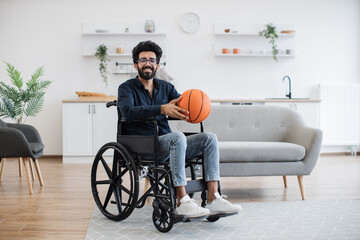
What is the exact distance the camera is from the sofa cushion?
10.4 feet

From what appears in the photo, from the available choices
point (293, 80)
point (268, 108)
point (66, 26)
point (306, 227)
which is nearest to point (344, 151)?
point (293, 80)

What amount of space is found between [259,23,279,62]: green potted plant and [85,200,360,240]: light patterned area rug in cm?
335

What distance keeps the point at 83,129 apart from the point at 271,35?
2960 millimetres

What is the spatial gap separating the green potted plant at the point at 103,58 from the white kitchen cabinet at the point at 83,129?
0.67 meters

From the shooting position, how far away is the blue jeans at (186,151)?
2.35 m

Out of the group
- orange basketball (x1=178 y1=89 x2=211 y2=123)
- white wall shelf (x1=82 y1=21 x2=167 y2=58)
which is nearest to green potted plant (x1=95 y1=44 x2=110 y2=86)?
white wall shelf (x1=82 y1=21 x2=167 y2=58)

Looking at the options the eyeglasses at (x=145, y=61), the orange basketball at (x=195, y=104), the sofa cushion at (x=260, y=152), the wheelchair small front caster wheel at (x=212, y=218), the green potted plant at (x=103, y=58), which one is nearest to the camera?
the orange basketball at (x=195, y=104)

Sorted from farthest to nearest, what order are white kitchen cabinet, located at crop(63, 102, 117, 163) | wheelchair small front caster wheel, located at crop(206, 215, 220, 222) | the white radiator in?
the white radiator, white kitchen cabinet, located at crop(63, 102, 117, 163), wheelchair small front caster wheel, located at crop(206, 215, 220, 222)

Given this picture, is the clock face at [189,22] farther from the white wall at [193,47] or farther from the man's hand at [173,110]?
the man's hand at [173,110]

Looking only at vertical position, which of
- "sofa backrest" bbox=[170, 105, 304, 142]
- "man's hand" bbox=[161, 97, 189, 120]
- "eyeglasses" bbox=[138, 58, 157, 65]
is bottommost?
"sofa backrest" bbox=[170, 105, 304, 142]

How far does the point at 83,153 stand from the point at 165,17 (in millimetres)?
2252

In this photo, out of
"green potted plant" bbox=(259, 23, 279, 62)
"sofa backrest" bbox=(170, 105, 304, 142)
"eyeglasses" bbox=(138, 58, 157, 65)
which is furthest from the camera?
"green potted plant" bbox=(259, 23, 279, 62)

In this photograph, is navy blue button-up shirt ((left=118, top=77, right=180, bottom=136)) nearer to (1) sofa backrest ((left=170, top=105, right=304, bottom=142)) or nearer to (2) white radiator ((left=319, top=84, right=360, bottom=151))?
(1) sofa backrest ((left=170, top=105, right=304, bottom=142))

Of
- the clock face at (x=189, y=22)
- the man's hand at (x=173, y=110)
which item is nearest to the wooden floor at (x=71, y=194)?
the man's hand at (x=173, y=110)
